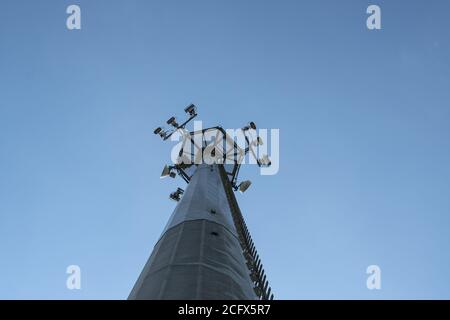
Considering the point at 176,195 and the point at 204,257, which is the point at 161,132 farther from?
the point at 204,257

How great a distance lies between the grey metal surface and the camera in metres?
9.87

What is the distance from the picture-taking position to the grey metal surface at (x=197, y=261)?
9867mm

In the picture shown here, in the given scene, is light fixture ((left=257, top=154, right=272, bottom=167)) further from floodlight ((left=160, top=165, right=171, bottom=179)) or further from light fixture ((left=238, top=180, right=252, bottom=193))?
floodlight ((left=160, top=165, right=171, bottom=179))

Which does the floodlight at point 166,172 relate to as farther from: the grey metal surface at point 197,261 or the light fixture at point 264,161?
the grey metal surface at point 197,261

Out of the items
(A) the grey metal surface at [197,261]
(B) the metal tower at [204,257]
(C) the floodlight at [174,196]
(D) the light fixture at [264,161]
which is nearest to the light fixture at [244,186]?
(D) the light fixture at [264,161]

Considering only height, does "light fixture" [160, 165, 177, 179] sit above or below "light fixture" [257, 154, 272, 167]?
below

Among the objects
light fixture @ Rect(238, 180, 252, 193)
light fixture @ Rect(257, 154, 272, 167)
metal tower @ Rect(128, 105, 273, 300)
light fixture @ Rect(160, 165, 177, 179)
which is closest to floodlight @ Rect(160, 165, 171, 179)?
light fixture @ Rect(160, 165, 177, 179)

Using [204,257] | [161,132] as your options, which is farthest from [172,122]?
[204,257]

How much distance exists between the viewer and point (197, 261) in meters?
11.2
